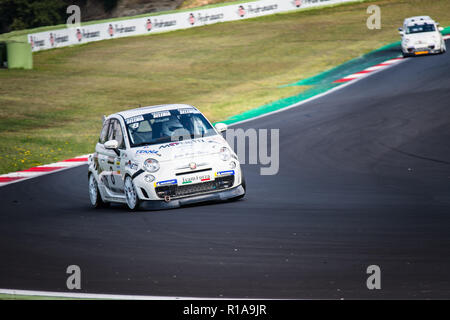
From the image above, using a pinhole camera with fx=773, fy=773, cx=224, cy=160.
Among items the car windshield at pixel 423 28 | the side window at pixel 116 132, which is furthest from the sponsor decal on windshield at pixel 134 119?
the car windshield at pixel 423 28

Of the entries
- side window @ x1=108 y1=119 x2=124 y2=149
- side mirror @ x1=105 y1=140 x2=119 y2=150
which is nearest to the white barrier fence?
side window @ x1=108 y1=119 x2=124 y2=149

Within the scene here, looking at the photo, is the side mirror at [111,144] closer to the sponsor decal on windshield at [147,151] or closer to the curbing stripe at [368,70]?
the sponsor decal on windshield at [147,151]

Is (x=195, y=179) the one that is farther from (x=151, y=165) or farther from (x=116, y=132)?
(x=116, y=132)

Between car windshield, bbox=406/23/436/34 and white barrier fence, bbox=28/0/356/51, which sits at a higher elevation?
white barrier fence, bbox=28/0/356/51

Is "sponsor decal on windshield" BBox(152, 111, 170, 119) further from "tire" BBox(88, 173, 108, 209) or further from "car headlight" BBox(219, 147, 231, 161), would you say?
"tire" BBox(88, 173, 108, 209)

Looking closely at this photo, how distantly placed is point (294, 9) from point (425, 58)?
1900 cm

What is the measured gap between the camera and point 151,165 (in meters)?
11.3

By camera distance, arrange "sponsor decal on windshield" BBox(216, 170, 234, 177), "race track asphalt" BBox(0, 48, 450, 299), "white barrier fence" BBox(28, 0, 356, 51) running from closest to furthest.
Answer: "race track asphalt" BBox(0, 48, 450, 299), "sponsor decal on windshield" BBox(216, 170, 234, 177), "white barrier fence" BBox(28, 0, 356, 51)

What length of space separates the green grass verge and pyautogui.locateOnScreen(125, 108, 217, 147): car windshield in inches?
276

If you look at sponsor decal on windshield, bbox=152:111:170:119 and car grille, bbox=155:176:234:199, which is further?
sponsor decal on windshield, bbox=152:111:170:119

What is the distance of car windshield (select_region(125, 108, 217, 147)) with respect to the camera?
12086 mm

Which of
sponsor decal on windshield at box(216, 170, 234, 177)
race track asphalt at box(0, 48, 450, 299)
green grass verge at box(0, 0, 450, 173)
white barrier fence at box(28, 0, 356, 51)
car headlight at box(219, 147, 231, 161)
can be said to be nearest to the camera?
race track asphalt at box(0, 48, 450, 299)

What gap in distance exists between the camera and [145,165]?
37.2ft

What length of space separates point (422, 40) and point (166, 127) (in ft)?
66.3
